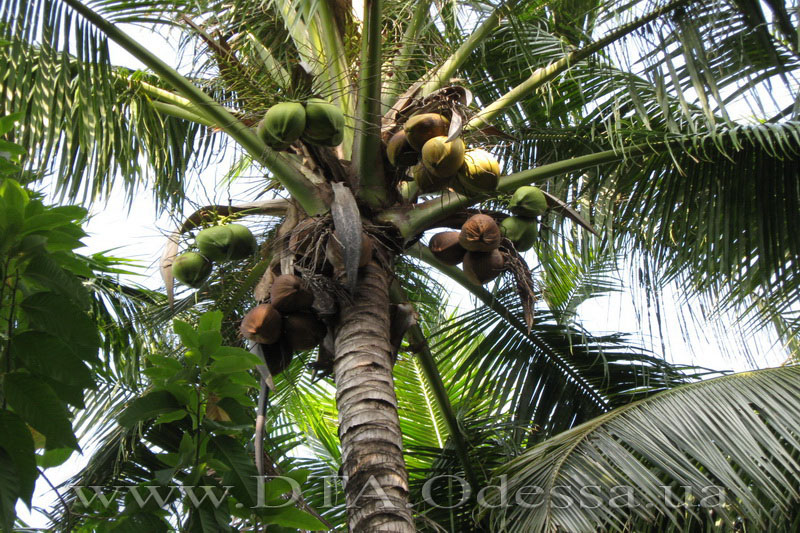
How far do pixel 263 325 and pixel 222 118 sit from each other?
2.62 feet

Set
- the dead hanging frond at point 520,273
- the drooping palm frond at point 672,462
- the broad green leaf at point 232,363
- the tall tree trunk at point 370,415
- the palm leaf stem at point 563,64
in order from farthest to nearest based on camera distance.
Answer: the palm leaf stem at point 563,64 < the dead hanging frond at point 520,273 < the drooping palm frond at point 672,462 < the tall tree trunk at point 370,415 < the broad green leaf at point 232,363

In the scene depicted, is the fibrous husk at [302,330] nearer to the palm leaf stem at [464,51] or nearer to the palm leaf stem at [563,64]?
the palm leaf stem at [563,64]

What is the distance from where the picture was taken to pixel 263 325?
2994mm

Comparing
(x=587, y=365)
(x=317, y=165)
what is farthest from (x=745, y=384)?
(x=317, y=165)

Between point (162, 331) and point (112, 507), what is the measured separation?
6.39 feet

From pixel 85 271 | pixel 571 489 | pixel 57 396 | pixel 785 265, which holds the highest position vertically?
pixel 785 265

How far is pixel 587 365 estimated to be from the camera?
4.52m

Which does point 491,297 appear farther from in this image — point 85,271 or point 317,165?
point 85,271

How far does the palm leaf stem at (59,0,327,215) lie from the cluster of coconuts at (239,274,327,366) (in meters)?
0.35

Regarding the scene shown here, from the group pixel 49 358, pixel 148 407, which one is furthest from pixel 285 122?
pixel 49 358

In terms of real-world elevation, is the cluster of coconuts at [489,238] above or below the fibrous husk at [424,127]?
below

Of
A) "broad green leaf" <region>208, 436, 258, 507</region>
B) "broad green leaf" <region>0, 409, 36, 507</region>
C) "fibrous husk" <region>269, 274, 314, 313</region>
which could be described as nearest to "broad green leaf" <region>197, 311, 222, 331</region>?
"broad green leaf" <region>208, 436, 258, 507</region>

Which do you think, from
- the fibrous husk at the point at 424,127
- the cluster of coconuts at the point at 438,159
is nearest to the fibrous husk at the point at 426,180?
the cluster of coconuts at the point at 438,159

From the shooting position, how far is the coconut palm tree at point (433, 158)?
3072 millimetres
